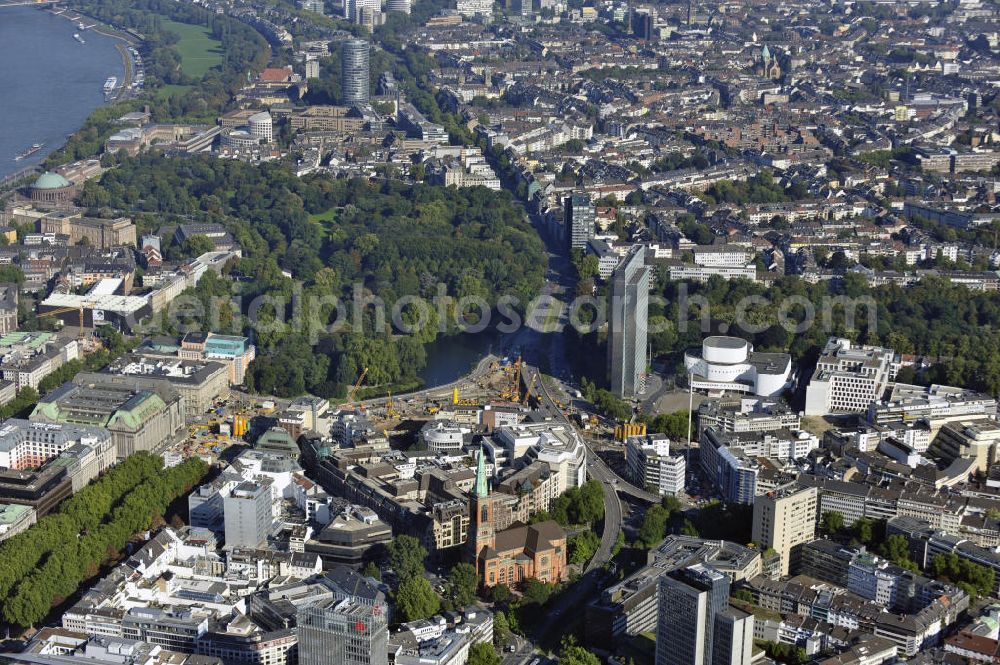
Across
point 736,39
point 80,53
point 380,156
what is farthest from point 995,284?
point 80,53

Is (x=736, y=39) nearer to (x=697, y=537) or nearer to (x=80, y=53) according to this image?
(x=80, y=53)

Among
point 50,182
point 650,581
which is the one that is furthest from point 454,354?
point 50,182

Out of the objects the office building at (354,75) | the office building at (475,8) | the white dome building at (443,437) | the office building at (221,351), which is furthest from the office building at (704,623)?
the office building at (475,8)

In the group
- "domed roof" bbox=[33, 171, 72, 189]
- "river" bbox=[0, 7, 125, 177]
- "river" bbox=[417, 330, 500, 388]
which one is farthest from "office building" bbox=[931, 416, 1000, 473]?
"river" bbox=[0, 7, 125, 177]

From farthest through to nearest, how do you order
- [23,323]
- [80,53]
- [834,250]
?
[80,53] < [834,250] < [23,323]

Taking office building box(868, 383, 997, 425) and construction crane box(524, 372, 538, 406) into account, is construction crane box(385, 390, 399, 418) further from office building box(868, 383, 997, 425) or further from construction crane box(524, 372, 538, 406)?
office building box(868, 383, 997, 425)

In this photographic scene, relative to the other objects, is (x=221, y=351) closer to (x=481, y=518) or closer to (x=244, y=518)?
(x=244, y=518)
